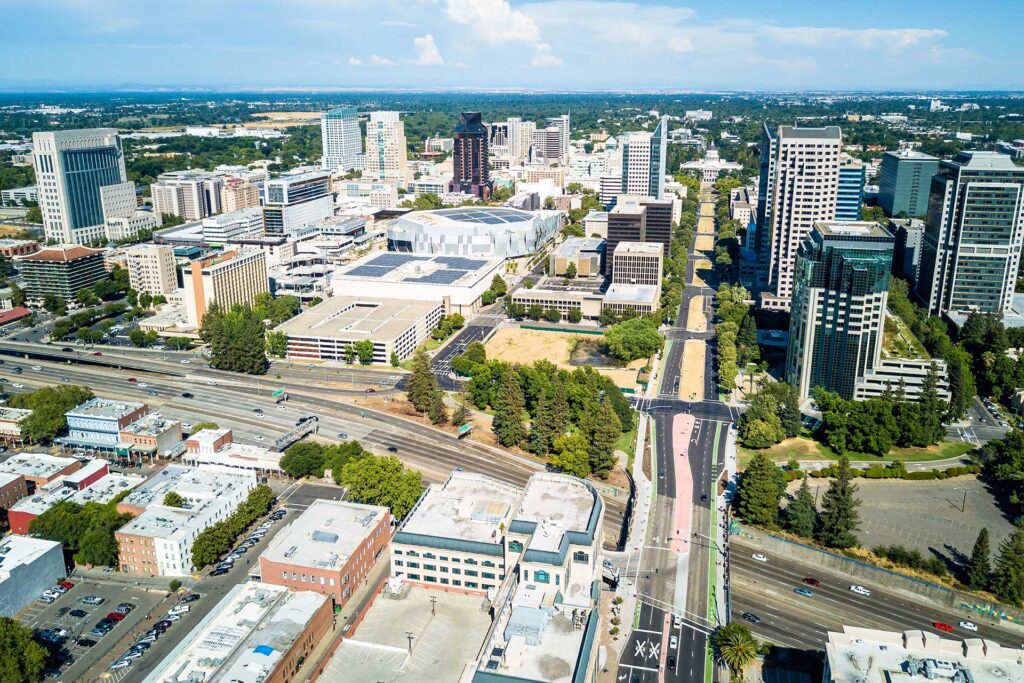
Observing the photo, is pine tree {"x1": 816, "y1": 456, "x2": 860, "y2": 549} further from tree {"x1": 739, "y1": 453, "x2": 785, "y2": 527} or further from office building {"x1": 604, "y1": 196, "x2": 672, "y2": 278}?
office building {"x1": 604, "y1": 196, "x2": 672, "y2": 278}

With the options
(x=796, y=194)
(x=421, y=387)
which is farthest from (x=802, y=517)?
(x=796, y=194)

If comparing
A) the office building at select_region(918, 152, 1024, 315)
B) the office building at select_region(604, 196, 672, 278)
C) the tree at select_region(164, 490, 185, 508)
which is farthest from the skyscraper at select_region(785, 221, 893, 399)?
the tree at select_region(164, 490, 185, 508)

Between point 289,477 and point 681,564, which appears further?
point 289,477

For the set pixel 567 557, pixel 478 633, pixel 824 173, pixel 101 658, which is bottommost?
pixel 101 658

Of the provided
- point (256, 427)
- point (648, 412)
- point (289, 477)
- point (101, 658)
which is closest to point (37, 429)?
point (256, 427)

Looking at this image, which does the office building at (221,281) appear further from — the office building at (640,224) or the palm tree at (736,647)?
the palm tree at (736,647)

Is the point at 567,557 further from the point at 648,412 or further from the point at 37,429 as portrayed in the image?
the point at 37,429
